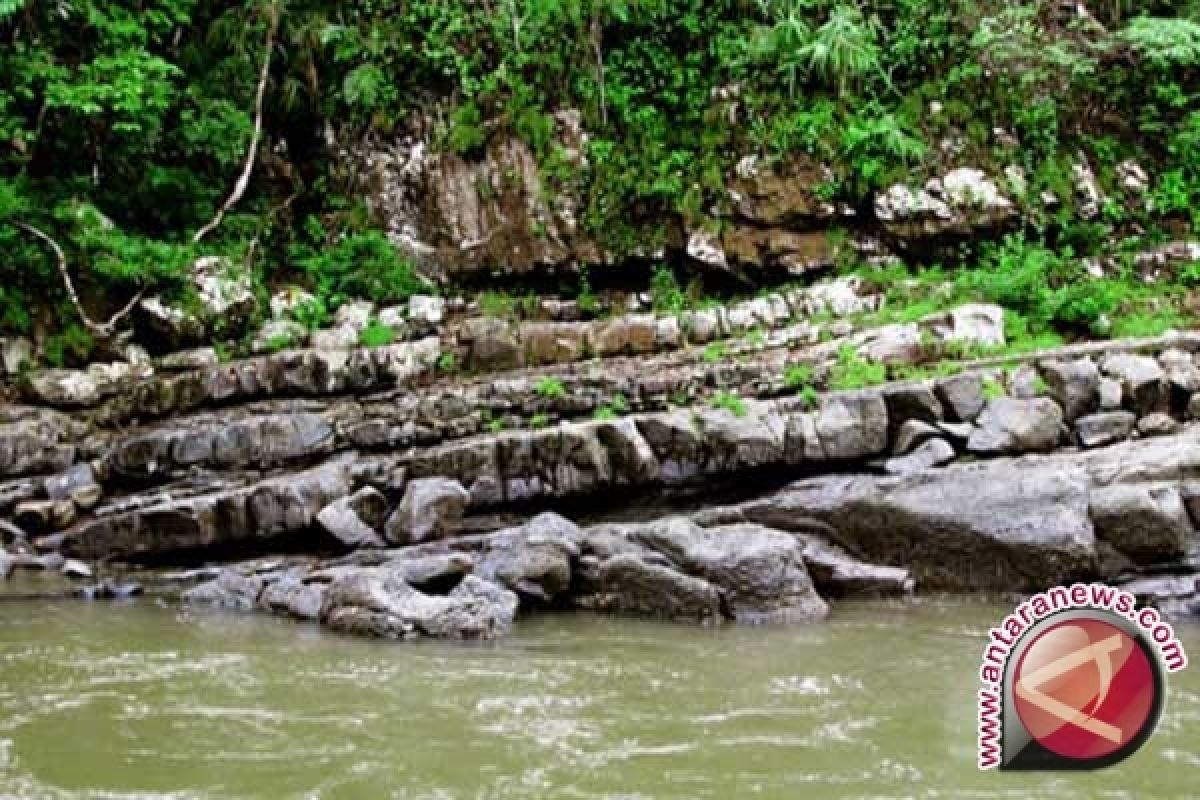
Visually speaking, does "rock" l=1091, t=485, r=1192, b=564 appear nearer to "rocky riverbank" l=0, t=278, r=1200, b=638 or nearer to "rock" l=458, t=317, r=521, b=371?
"rocky riverbank" l=0, t=278, r=1200, b=638

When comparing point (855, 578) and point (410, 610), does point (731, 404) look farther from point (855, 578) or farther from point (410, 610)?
point (410, 610)

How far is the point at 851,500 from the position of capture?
363 inches

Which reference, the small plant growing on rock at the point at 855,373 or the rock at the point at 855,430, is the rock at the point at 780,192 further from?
the rock at the point at 855,430

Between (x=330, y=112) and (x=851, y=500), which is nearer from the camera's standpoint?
(x=851, y=500)

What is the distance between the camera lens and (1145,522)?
8.34 metres

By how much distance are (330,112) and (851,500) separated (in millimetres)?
11552

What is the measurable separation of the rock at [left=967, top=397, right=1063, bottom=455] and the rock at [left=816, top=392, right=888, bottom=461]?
0.88 m

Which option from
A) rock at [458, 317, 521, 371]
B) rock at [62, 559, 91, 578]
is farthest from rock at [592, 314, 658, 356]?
rock at [62, 559, 91, 578]

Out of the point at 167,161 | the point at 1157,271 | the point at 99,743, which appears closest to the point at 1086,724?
the point at 99,743

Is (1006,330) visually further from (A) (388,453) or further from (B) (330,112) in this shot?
(B) (330,112)

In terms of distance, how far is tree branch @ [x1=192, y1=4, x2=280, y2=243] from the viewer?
15.6 metres

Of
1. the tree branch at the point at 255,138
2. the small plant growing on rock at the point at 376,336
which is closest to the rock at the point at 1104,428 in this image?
the small plant growing on rock at the point at 376,336

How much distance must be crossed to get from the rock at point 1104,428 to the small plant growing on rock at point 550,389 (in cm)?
551

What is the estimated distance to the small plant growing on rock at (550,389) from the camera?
11930 mm
